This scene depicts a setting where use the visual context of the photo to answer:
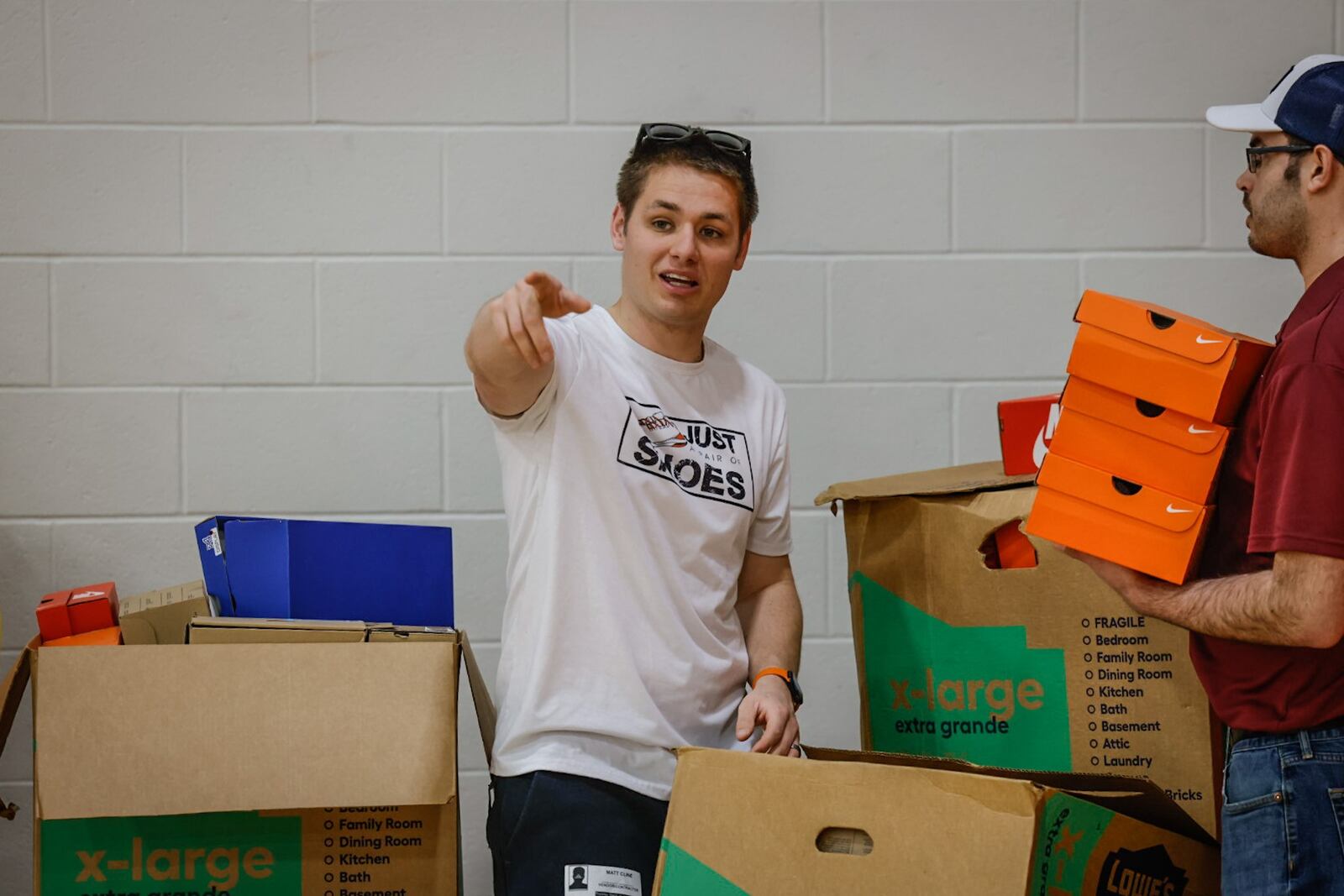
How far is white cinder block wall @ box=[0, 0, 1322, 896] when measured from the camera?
221cm

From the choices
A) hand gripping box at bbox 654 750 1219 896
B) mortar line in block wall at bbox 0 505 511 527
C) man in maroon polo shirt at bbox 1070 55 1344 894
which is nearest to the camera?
hand gripping box at bbox 654 750 1219 896

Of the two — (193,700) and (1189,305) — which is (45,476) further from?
(1189,305)

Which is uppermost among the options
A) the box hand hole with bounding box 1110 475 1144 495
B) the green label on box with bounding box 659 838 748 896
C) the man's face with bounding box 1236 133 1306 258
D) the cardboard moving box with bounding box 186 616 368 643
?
the man's face with bounding box 1236 133 1306 258

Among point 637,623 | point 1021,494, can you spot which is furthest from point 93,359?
point 1021,494

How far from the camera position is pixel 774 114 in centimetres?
229

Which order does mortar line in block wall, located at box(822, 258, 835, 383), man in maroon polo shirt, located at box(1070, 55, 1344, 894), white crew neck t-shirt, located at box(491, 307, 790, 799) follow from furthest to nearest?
mortar line in block wall, located at box(822, 258, 835, 383), white crew neck t-shirt, located at box(491, 307, 790, 799), man in maroon polo shirt, located at box(1070, 55, 1344, 894)

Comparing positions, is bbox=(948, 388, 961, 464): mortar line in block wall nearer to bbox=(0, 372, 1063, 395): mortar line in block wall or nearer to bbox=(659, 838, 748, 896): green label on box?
bbox=(0, 372, 1063, 395): mortar line in block wall

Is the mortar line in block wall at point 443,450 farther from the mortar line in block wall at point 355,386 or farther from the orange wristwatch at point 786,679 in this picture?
the orange wristwatch at point 786,679

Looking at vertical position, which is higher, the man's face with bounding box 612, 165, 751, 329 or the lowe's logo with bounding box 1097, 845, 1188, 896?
the man's face with bounding box 612, 165, 751, 329

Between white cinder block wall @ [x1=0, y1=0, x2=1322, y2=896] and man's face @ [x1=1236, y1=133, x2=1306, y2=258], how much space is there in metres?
0.82

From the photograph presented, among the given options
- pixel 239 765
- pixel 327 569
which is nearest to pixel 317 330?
pixel 327 569

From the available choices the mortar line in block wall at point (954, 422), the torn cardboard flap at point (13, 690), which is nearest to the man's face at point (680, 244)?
the mortar line in block wall at point (954, 422)

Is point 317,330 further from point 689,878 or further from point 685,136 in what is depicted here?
point 689,878

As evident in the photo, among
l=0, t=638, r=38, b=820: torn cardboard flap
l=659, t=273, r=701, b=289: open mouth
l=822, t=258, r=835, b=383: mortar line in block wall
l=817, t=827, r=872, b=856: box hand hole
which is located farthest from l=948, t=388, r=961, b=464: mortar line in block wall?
l=0, t=638, r=38, b=820: torn cardboard flap
